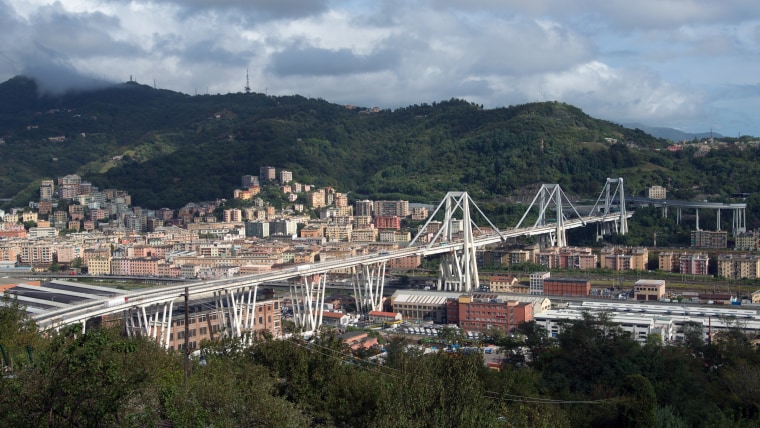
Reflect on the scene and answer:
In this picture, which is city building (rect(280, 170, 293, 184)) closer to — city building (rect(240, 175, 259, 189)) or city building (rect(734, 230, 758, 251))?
city building (rect(240, 175, 259, 189))

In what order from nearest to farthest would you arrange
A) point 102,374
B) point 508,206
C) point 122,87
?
point 102,374 → point 508,206 → point 122,87

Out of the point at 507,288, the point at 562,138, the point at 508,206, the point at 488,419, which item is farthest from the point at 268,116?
the point at 488,419

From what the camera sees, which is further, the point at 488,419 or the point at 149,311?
the point at 149,311

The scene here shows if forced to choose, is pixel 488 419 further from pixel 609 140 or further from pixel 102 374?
pixel 609 140

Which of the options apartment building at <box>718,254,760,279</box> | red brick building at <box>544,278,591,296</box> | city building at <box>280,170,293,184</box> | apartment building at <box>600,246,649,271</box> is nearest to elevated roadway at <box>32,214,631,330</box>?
red brick building at <box>544,278,591,296</box>

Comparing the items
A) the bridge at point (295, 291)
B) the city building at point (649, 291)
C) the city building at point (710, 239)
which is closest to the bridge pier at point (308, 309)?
the bridge at point (295, 291)

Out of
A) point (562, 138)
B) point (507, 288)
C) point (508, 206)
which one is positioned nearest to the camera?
point (507, 288)

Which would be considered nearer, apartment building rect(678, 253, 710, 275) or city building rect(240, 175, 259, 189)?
apartment building rect(678, 253, 710, 275)

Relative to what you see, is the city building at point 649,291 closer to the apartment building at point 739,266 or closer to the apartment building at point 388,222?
the apartment building at point 739,266
